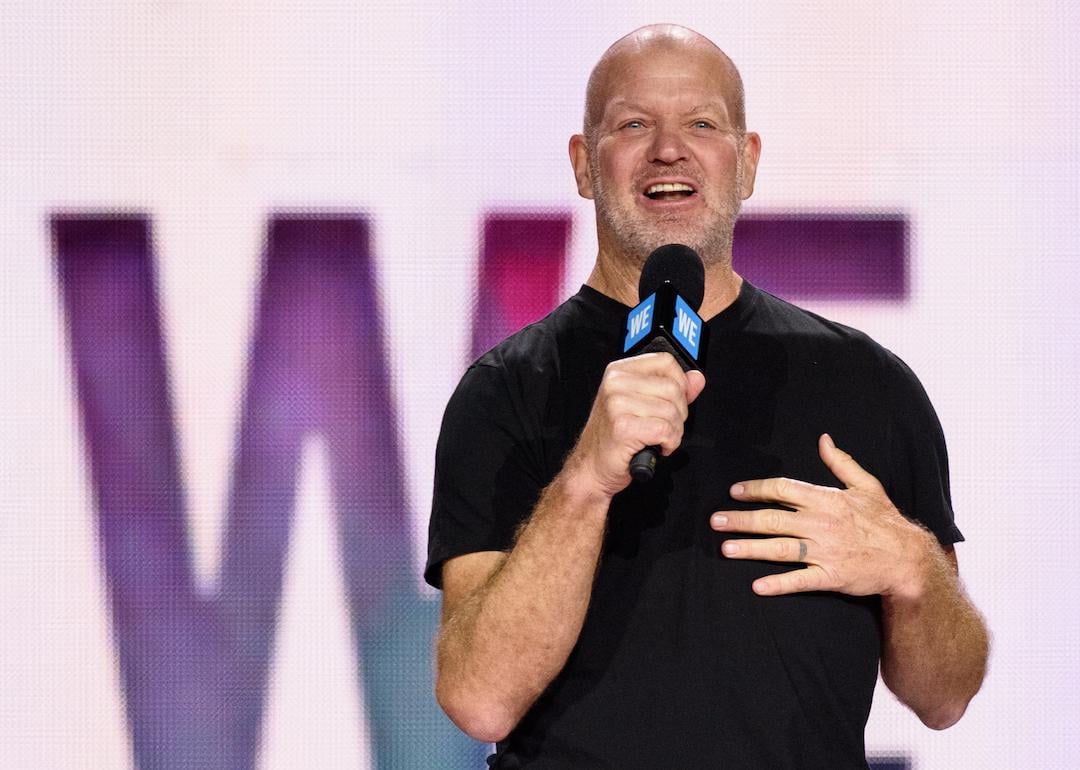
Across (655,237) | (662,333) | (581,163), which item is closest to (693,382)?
(662,333)

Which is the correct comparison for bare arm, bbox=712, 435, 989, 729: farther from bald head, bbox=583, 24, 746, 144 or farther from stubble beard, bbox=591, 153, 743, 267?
bald head, bbox=583, 24, 746, 144

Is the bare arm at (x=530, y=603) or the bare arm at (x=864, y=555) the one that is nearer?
the bare arm at (x=530, y=603)

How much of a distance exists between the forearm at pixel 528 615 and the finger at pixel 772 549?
7.3 inches

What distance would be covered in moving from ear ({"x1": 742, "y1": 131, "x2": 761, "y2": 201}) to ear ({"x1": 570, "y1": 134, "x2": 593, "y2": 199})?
0.22m

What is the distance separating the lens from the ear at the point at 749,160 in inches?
76.0

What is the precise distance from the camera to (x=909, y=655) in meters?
1.69

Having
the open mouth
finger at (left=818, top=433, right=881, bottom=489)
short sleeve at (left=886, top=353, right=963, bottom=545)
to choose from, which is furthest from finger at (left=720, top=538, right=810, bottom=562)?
the open mouth

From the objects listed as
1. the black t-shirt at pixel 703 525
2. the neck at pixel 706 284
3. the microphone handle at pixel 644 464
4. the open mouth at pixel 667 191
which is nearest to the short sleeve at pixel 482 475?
the black t-shirt at pixel 703 525

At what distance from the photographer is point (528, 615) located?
148 cm

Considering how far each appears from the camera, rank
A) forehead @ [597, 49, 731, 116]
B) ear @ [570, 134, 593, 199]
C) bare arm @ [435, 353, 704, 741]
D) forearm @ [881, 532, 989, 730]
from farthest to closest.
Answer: ear @ [570, 134, 593, 199]
forehead @ [597, 49, 731, 116]
forearm @ [881, 532, 989, 730]
bare arm @ [435, 353, 704, 741]

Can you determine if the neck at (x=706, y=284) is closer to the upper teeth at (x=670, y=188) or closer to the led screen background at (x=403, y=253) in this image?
the upper teeth at (x=670, y=188)

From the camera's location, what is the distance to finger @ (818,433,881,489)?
1624 mm

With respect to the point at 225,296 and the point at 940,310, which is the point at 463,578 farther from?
the point at 940,310

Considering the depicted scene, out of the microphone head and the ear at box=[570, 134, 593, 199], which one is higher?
the ear at box=[570, 134, 593, 199]
